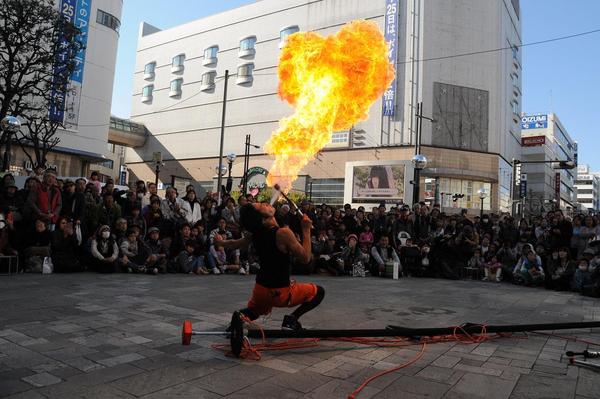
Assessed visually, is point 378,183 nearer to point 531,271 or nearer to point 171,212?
point 531,271

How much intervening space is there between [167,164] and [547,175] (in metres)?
61.4

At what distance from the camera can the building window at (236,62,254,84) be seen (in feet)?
179

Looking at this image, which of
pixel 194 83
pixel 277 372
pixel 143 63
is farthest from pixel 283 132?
pixel 143 63

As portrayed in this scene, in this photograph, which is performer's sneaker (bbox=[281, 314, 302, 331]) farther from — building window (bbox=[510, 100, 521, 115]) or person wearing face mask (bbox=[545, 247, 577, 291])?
building window (bbox=[510, 100, 521, 115])

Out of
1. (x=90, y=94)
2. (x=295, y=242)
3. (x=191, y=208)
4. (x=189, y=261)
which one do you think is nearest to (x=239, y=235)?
(x=191, y=208)

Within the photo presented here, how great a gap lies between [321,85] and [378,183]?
27.2 m

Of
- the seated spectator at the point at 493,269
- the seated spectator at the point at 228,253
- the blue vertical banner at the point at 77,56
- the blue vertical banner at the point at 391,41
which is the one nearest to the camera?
the seated spectator at the point at 228,253

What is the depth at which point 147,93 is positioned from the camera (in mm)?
66125

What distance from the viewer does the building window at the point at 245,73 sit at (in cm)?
5456

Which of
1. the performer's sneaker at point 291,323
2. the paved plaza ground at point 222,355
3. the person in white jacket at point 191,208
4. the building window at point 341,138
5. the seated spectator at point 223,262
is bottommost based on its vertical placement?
the paved plaza ground at point 222,355

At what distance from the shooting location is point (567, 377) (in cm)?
406

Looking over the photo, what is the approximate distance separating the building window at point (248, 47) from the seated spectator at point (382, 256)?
46.7 m

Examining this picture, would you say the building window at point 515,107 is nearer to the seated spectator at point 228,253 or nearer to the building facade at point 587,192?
the seated spectator at point 228,253

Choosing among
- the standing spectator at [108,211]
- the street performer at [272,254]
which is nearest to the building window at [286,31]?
the standing spectator at [108,211]
